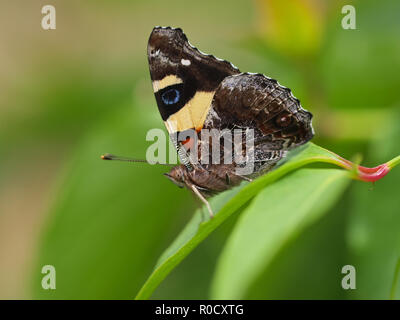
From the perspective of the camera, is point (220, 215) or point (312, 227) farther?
point (312, 227)

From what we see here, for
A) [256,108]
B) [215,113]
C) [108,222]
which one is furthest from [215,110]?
[108,222]

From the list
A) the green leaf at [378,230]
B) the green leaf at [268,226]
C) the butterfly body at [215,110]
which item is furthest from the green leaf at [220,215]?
the green leaf at [378,230]

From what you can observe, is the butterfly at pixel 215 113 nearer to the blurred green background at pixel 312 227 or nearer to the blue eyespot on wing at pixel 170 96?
the blue eyespot on wing at pixel 170 96

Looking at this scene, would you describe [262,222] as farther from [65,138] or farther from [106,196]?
[65,138]

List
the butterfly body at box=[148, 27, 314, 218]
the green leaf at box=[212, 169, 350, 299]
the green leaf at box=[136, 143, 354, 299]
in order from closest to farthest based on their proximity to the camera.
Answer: the green leaf at box=[212, 169, 350, 299], the green leaf at box=[136, 143, 354, 299], the butterfly body at box=[148, 27, 314, 218]

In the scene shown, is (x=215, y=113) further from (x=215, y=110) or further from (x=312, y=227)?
(x=312, y=227)

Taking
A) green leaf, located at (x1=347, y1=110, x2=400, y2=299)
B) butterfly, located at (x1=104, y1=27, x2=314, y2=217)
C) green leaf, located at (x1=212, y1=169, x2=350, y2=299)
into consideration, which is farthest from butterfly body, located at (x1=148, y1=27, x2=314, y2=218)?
green leaf, located at (x1=212, y1=169, x2=350, y2=299)

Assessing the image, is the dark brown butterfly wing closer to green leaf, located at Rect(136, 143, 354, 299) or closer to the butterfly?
the butterfly
